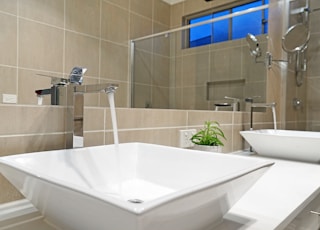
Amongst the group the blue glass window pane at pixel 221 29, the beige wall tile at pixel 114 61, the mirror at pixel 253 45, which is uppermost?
the blue glass window pane at pixel 221 29

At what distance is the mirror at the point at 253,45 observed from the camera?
188 centimetres

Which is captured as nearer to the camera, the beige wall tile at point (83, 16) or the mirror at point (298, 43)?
the beige wall tile at point (83, 16)

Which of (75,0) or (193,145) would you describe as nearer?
(75,0)

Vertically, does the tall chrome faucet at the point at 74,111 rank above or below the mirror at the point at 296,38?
below

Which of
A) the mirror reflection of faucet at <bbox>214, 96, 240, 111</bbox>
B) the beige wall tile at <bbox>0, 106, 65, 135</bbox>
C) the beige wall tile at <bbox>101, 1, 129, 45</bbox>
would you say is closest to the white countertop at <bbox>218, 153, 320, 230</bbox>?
the beige wall tile at <bbox>0, 106, 65, 135</bbox>

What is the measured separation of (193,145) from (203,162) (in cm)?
52

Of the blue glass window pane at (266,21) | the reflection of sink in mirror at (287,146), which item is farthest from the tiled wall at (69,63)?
the blue glass window pane at (266,21)

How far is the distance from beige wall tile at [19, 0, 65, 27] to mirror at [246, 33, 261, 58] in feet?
4.36

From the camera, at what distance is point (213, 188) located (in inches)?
17.9

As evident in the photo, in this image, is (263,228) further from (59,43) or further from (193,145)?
(59,43)

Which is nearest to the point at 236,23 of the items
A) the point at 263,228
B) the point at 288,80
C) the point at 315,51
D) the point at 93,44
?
the point at 288,80

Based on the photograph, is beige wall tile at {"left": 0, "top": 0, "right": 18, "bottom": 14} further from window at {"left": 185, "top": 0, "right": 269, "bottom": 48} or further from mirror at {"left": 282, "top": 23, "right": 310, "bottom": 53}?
mirror at {"left": 282, "top": 23, "right": 310, "bottom": 53}

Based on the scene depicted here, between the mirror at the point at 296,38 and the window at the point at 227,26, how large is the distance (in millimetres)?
388

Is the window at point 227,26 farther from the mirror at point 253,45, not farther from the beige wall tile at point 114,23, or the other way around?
the beige wall tile at point 114,23
